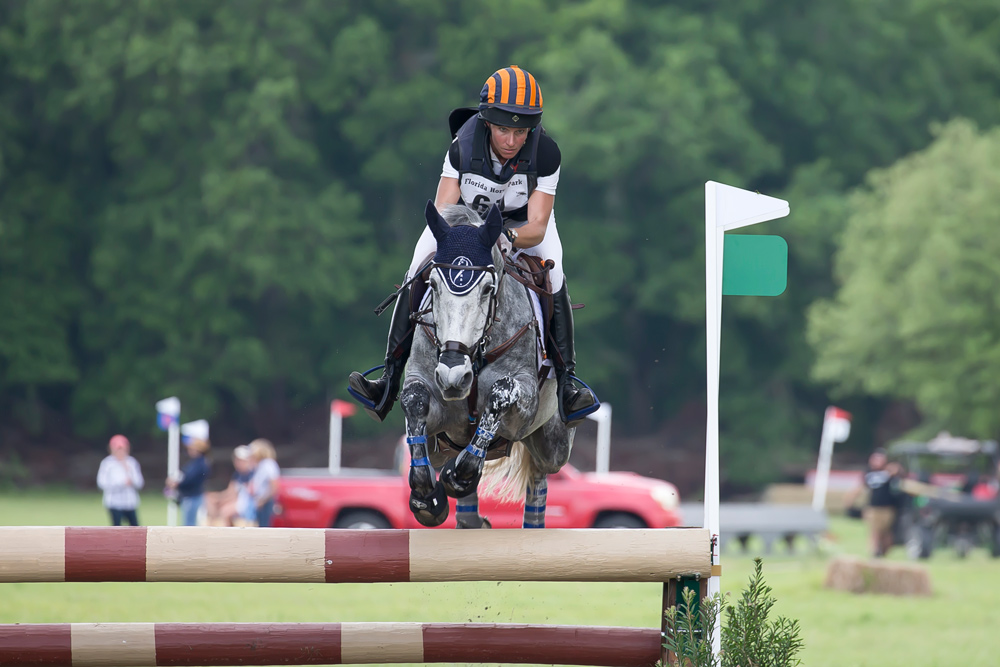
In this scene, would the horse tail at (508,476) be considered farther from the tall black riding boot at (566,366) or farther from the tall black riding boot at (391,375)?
the tall black riding boot at (391,375)

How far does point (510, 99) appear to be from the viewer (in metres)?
5.24

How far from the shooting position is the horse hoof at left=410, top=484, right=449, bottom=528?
188 inches

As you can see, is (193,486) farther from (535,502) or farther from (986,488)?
(986,488)

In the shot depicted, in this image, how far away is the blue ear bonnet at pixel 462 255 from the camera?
467 cm

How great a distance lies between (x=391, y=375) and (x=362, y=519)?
9207 mm

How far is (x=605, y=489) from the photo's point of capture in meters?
14.3

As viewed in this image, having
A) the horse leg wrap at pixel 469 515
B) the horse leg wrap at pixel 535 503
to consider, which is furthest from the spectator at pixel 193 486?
the horse leg wrap at pixel 469 515

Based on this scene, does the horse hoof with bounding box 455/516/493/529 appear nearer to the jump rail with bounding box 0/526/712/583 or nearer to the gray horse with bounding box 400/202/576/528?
the gray horse with bounding box 400/202/576/528

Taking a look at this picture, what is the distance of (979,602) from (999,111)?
30.1 meters

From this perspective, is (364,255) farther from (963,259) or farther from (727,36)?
(963,259)

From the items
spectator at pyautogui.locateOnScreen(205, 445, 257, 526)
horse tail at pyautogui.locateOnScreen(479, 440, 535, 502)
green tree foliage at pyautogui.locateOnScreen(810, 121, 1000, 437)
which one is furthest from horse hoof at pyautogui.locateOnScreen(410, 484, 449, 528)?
green tree foliage at pyautogui.locateOnScreen(810, 121, 1000, 437)

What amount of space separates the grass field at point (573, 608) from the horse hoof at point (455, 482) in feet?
9.23

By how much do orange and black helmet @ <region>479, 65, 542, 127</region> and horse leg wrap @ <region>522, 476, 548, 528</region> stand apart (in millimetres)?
1853

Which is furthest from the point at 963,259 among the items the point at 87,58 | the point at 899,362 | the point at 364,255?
the point at 87,58
